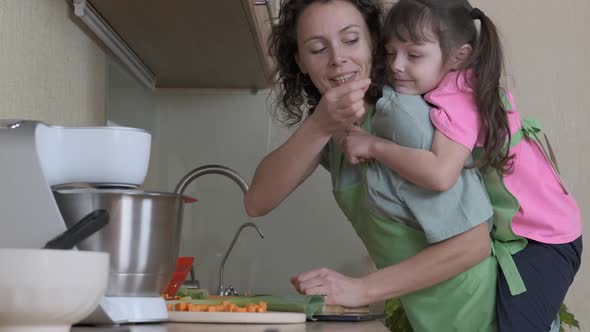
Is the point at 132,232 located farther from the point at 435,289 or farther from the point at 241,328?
the point at 435,289

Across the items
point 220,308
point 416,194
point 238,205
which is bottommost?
point 238,205

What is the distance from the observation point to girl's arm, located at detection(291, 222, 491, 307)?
132cm

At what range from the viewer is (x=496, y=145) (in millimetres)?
1357

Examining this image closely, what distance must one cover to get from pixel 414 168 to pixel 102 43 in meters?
0.89

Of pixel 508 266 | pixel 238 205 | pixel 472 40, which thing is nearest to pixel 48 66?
pixel 472 40

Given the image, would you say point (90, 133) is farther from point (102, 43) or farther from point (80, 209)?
point (102, 43)

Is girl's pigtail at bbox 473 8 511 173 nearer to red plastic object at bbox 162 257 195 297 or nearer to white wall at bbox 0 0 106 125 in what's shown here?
red plastic object at bbox 162 257 195 297

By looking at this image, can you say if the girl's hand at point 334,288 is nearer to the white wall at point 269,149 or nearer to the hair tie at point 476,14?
the hair tie at point 476,14

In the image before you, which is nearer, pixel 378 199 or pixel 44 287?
pixel 44 287

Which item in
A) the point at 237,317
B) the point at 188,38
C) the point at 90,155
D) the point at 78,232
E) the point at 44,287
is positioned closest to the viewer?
the point at 44,287

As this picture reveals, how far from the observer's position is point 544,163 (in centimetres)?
148

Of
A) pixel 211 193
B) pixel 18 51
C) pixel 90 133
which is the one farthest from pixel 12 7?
pixel 211 193

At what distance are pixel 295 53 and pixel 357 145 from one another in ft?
1.27

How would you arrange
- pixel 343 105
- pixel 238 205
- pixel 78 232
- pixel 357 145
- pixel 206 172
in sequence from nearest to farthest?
pixel 78 232 < pixel 343 105 < pixel 357 145 < pixel 206 172 < pixel 238 205
